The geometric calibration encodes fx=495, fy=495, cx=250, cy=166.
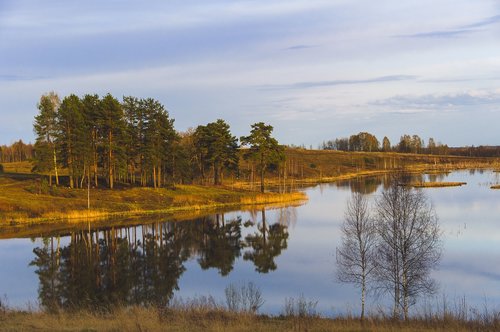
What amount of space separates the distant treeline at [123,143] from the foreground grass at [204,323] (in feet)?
183

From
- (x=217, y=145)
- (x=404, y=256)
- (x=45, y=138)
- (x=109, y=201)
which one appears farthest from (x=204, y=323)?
(x=217, y=145)

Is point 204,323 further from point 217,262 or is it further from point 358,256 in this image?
point 217,262

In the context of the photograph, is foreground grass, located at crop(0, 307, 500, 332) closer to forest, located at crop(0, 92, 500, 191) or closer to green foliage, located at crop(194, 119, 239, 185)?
forest, located at crop(0, 92, 500, 191)

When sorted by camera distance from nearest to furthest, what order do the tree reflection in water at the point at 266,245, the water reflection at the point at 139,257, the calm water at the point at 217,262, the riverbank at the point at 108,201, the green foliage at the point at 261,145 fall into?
the calm water at the point at 217,262
the water reflection at the point at 139,257
the tree reflection in water at the point at 266,245
the riverbank at the point at 108,201
the green foliage at the point at 261,145

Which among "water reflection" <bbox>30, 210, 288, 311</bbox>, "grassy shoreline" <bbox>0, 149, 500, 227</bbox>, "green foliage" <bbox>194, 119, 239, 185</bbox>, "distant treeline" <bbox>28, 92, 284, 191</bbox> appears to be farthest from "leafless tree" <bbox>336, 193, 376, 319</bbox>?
"green foliage" <bbox>194, 119, 239, 185</bbox>

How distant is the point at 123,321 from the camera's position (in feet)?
59.3

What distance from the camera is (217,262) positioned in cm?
4147

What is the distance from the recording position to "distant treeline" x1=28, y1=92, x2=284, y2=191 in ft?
251

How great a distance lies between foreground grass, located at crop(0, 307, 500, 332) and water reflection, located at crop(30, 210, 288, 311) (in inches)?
185

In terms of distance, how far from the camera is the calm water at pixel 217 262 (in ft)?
99.6

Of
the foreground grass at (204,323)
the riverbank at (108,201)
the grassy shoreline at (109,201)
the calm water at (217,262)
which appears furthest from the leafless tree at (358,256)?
the riverbank at (108,201)

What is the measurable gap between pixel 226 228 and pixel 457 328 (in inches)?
1713

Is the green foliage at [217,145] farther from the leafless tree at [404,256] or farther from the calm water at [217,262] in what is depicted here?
the leafless tree at [404,256]

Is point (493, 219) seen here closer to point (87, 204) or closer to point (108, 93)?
point (87, 204)
